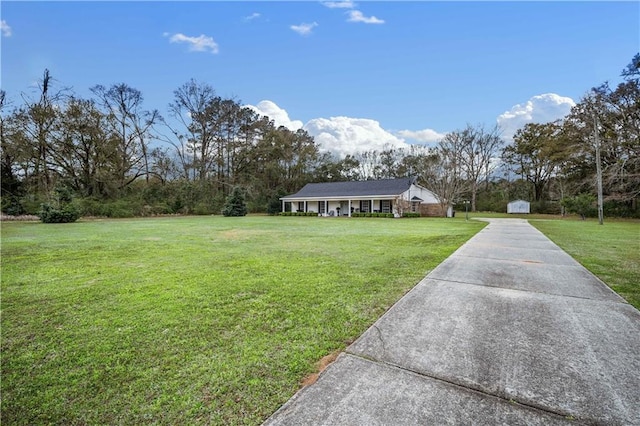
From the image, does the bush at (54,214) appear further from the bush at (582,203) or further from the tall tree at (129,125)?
the bush at (582,203)

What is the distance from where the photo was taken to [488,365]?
198cm

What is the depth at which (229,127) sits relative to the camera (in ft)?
114

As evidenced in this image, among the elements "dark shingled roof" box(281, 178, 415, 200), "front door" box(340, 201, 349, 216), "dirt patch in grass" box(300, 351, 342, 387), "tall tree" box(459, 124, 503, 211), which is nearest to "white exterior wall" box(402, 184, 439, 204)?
"dark shingled roof" box(281, 178, 415, 200)

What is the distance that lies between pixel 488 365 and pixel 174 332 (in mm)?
2469

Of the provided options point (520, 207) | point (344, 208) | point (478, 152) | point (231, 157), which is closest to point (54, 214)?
point (231, 157)

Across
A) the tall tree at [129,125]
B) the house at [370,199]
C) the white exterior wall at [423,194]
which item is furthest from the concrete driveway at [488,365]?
the tall tree at [129,125]

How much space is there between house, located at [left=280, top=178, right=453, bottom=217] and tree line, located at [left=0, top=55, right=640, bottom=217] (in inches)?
69.2

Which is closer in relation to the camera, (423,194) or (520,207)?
(423,194)

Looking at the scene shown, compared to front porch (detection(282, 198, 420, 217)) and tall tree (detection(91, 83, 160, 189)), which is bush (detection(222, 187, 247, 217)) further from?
tall tree (detection(91, 83, 160, 189))

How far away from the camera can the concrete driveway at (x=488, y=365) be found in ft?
5.03

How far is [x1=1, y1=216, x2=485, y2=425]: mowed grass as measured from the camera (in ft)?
5.33

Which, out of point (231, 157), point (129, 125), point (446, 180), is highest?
point (129, 125)

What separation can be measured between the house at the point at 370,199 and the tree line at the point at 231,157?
5.77 ft

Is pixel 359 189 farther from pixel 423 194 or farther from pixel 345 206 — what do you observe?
pixel 423 194
